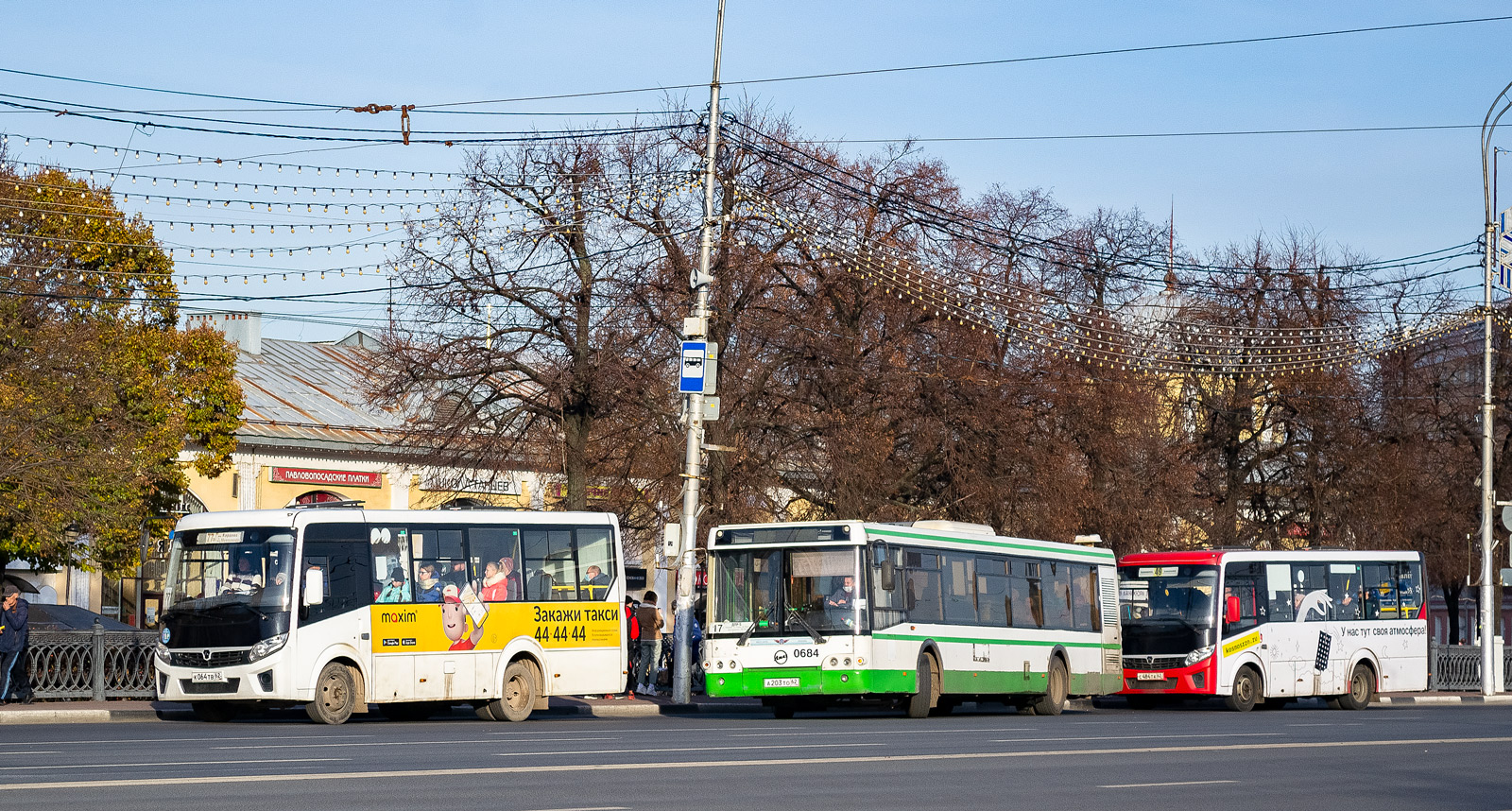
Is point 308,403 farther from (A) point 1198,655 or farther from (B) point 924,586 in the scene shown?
(B) point 924,586

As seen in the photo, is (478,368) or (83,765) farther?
(478,368)

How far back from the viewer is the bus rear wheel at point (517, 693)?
2438 centimetres

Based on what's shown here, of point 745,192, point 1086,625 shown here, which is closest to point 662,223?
point 745,192

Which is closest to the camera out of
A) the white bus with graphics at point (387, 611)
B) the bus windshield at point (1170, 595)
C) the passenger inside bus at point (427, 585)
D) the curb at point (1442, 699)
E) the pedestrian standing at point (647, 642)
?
the white bus with graphics at point (387, 611)

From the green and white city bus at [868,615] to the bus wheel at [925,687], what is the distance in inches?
0.8

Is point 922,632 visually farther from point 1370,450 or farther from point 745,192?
point 1370,450

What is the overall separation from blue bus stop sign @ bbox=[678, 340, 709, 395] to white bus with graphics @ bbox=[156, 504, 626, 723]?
337 centimetres

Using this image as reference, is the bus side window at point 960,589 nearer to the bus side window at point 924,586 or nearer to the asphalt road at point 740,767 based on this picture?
the bus side window at point 924,586

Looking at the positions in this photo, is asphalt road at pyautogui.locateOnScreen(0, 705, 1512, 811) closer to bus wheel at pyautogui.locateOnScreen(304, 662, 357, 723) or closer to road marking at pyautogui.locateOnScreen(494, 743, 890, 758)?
road marking at pyautogui.locateOnScreen(494, 743, 890, 758)

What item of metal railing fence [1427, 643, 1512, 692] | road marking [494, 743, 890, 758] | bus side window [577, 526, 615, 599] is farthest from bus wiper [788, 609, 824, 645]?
metal railing fence [1427, 643, 1512, 692]

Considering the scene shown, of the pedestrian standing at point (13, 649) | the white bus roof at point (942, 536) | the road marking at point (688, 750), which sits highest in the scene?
the white bus roof at point (942, 536)

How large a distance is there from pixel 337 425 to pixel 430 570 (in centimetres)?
2785

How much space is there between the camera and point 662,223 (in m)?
35.9

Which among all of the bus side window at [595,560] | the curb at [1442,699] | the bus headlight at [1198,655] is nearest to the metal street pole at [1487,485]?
the curb at [1442,699]
